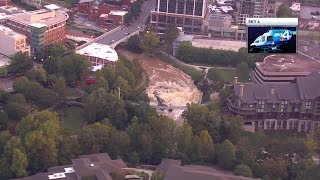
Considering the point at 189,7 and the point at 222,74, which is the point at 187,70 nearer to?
the point at 222,74

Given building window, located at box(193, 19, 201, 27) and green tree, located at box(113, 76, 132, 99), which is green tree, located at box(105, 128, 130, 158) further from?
building window, located at box(193, 19, 201, 27)

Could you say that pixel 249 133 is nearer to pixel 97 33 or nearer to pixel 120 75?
pixel 120 75

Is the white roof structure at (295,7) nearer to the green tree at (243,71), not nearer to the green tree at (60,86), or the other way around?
the green tree at (243,71)

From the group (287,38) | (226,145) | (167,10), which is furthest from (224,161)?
(167,10)

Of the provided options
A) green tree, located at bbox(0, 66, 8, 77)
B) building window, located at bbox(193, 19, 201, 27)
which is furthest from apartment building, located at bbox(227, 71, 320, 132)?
building window, located at bbox(193, 19, 201, 27)

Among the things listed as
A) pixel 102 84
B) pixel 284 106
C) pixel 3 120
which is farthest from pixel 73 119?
pixel 284 106

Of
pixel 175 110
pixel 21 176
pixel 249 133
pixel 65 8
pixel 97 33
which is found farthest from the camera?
pixel 65 8

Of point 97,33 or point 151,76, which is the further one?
point 97,33
